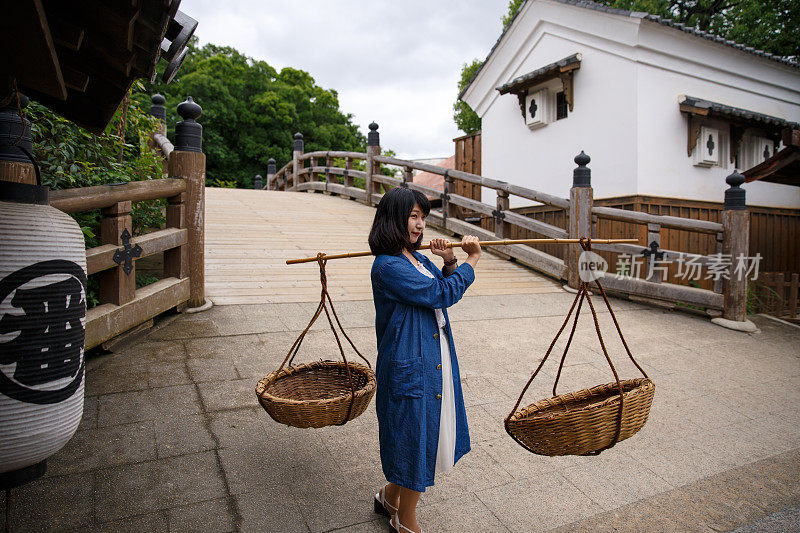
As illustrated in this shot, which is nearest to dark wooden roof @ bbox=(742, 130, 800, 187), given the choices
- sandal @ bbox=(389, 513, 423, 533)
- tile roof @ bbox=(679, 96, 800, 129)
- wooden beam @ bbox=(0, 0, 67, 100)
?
tile roof @ bbox=(679, 96, 800, 129)

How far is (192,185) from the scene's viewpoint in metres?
5.06

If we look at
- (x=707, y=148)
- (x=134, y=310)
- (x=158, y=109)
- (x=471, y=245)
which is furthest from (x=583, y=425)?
(x=158, y=109)

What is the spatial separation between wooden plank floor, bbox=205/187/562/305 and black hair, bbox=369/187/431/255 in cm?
335

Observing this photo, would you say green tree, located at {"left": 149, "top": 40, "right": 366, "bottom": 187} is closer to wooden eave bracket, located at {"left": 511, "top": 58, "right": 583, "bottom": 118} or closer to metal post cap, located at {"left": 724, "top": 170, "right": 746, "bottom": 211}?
wooden eave bracket, located at {"left": 511, "top": 58, "right": 583, "bottom": 118}

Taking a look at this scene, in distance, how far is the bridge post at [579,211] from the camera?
748 centimetres

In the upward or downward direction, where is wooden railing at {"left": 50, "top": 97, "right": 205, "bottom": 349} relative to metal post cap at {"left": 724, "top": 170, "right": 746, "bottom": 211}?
downward

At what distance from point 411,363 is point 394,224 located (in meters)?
0.64

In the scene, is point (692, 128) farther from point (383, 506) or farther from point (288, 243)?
point (383, 506)

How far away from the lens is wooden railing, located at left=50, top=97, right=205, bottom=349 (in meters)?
3.70

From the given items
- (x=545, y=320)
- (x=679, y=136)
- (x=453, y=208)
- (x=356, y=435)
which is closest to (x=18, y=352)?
(x=356, y=435)

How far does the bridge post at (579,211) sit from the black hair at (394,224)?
5.69 metres

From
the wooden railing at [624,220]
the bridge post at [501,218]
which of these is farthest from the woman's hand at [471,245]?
the bridge post at [501,218]

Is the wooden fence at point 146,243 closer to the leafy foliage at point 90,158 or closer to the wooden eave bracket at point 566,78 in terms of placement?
the leafy foliage at point 90,158

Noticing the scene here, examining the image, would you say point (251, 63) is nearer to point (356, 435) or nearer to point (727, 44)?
point (727, 44)
